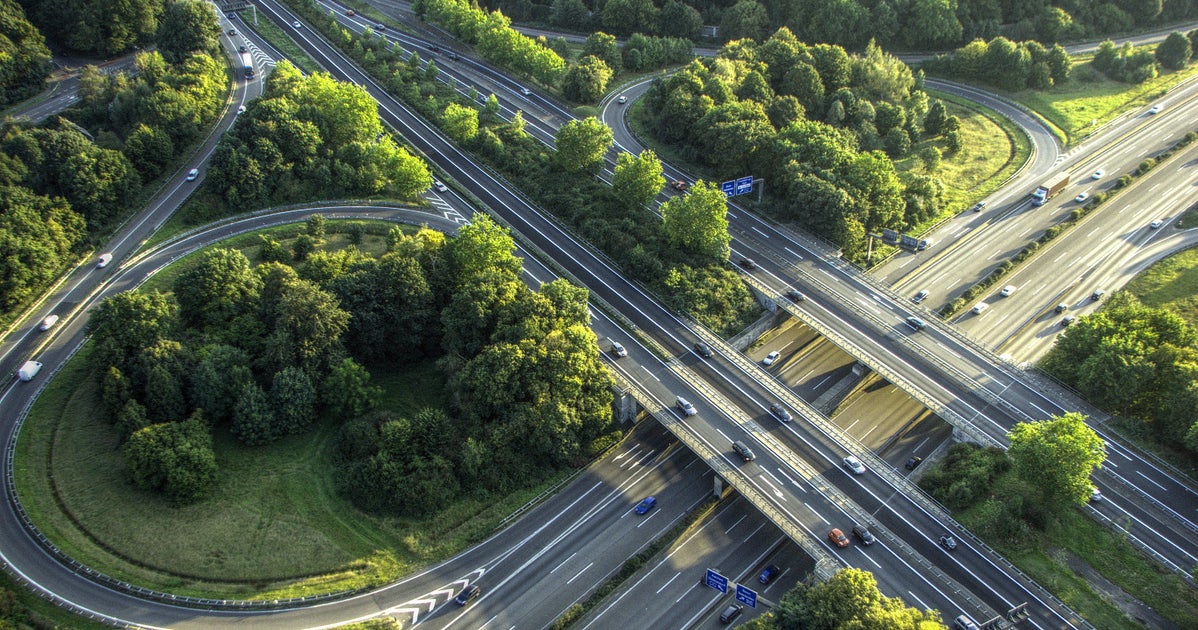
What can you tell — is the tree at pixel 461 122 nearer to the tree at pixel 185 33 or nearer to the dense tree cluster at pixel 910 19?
the tree at pixel 185 33

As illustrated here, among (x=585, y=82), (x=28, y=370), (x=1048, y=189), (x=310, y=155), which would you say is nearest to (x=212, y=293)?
(x=28, y=370)

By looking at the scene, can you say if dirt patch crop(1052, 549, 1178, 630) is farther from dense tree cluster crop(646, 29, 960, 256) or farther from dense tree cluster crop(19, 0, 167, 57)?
dense tree cluster crop(19, 0, 167, 57)

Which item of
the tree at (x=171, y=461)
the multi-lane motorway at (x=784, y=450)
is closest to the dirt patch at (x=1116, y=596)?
the multi-lane motorway at (x=784, y=450)

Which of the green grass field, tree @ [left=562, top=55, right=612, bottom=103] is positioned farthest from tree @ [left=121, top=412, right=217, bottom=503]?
tree @ [left=562, top=55, right=612, bottom=103]

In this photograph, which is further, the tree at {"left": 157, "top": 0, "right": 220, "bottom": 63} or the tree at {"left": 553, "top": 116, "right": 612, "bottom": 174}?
the tree at {"left": 157, "top": 0, "right": 220, "bottom": 63}

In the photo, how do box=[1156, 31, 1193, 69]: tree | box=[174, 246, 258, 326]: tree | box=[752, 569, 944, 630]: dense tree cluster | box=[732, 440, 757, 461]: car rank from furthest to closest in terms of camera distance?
box=[1156, 31, 1193, 69]: tree < box=[174, 246, 258, 326]: tree < box=[732, 440, 757, 461]: car < box=[752, 569, 944, 630]: dense tree cluster
